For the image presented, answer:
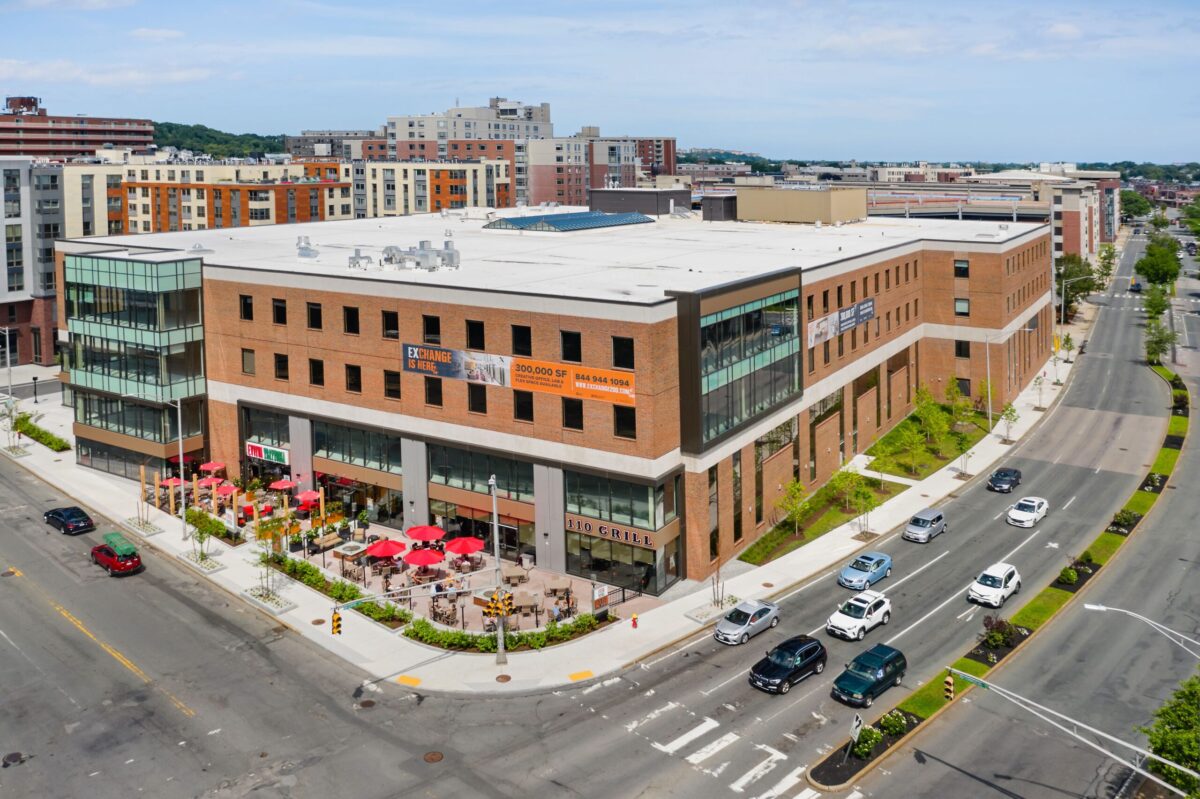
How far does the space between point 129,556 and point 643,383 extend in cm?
3024

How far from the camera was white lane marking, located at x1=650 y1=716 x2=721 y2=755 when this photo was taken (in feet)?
126

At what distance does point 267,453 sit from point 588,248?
3037 centimetres

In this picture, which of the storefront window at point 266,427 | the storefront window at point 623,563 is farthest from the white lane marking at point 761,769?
the storefront window at point 266,427

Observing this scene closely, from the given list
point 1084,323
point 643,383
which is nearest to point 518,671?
point 643,383

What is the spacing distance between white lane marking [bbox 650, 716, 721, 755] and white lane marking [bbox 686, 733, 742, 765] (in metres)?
0.67

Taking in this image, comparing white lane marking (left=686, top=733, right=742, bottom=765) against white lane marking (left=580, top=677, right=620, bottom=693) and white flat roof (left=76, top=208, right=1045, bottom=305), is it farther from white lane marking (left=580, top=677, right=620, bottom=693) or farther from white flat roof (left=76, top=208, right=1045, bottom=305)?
white flat roof (left=76, top=208, right=1045, bottom=305)

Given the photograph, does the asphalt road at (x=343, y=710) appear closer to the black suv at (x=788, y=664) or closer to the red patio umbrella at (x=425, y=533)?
the black suv at (x=788, y=664)

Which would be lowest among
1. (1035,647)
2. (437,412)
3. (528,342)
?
(1035,647)

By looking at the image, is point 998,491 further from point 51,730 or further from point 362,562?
point 51,730

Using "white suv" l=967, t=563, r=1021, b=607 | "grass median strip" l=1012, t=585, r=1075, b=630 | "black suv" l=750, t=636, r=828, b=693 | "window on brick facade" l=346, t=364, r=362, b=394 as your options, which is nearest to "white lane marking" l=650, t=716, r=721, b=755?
"black suv" l=750, t=636, r=828, b=693

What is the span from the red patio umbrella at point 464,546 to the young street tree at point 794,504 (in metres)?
18.8

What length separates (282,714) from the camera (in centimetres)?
4138

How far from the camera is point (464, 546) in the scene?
2156 inches

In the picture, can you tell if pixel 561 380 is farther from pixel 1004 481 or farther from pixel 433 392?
pixel 1004 481
